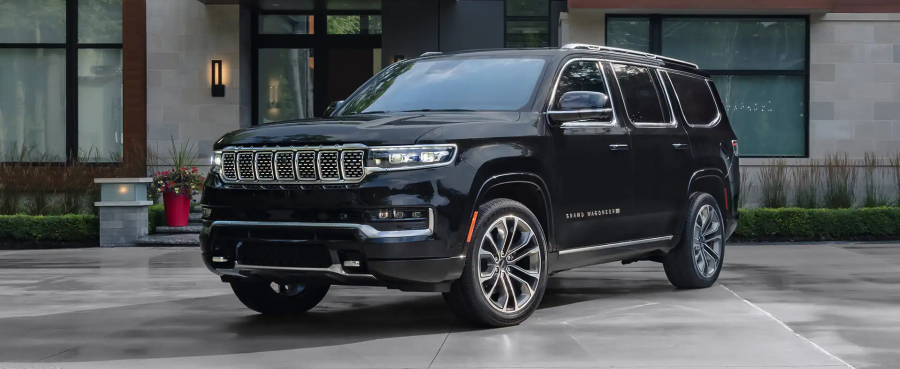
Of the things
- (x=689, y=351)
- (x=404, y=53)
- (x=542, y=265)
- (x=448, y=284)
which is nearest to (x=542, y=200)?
(x=542, y=265)

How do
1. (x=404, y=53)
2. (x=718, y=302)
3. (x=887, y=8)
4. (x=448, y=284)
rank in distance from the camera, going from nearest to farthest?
(x=448, y=284) < (x=718, y=302) < (x=887, y=8) < (x=404, y=53)

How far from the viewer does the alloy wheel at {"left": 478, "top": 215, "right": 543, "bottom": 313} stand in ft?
24.7

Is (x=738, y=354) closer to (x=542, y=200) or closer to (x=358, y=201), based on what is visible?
(x=542, y=200)

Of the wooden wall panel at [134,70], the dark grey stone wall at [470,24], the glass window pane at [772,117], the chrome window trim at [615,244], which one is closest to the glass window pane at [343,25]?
the dark grey stone wall at [470,24]

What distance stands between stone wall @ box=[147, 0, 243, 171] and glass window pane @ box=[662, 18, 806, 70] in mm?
8156

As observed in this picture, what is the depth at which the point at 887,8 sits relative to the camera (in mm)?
20062

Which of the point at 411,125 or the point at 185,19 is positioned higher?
the point at 185,19

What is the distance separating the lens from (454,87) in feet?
28.0

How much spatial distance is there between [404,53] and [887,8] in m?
8.91

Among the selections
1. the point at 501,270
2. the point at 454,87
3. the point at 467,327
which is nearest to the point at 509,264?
the point at 501,270

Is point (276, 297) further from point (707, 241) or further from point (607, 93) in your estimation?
point (707, 241)

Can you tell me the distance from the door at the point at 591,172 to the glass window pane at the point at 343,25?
538 inches

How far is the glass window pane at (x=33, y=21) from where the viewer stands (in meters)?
21.5

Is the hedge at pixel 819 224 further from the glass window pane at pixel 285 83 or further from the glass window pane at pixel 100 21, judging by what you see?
the glass window pane at pixel 100 21
